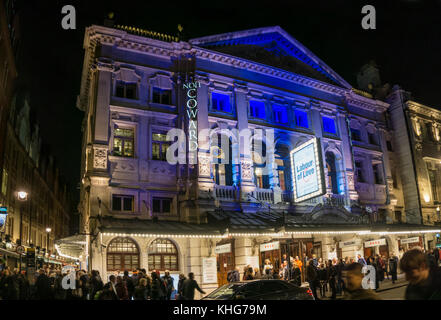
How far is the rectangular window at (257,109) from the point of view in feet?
98.7

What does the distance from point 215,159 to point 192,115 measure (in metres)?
3.37

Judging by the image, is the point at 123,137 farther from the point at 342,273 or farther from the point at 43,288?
the point at 342,273

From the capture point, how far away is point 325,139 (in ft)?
106

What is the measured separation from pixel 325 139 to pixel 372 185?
6270mm

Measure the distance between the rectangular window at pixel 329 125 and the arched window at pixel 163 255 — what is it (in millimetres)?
17069

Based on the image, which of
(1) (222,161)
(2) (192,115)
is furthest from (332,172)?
(2) (192,115)

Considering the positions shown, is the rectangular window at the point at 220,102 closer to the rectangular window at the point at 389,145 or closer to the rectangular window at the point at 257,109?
the rectangular window at the point at 257,109

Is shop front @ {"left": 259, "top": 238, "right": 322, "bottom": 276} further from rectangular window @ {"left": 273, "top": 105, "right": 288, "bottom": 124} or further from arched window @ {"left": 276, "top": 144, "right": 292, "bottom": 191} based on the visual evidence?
rectangular window @ {"left": 273, "top": 105, "right": 288, "bottom": 124}

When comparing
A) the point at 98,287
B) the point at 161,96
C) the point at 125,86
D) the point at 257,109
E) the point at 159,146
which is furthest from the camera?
the point at 257,109

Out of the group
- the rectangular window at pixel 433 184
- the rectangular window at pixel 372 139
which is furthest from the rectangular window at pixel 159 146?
the rectangular window at pixel 433 184

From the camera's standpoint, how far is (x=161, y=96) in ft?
89.9

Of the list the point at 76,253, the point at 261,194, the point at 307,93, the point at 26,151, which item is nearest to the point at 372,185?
the point at 307,93

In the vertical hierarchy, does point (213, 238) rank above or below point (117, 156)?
below
